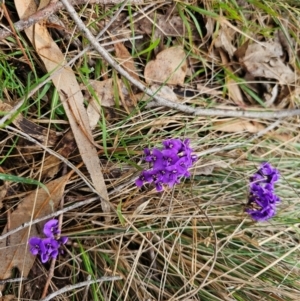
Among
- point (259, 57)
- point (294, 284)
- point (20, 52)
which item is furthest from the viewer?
point (259, 57)

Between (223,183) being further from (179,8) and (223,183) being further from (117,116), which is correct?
(179,8)

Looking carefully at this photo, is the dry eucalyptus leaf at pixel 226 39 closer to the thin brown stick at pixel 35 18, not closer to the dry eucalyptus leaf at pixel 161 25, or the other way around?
the dry eucalyptus leaf at pixel 161 25

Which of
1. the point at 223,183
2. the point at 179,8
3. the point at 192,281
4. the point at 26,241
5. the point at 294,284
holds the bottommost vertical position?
the point at 294,284

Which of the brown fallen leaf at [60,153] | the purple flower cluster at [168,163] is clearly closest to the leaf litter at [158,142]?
the brown fallen leaf at [60,153]

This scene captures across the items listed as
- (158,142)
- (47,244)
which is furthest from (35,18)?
(47,244)

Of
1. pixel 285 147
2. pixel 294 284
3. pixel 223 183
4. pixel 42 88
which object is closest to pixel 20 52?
pixel 42 88

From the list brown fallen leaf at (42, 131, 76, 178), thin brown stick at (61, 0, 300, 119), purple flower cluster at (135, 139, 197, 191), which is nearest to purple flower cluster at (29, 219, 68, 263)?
brown fallen leaf at (42, 131, 76, 178)
